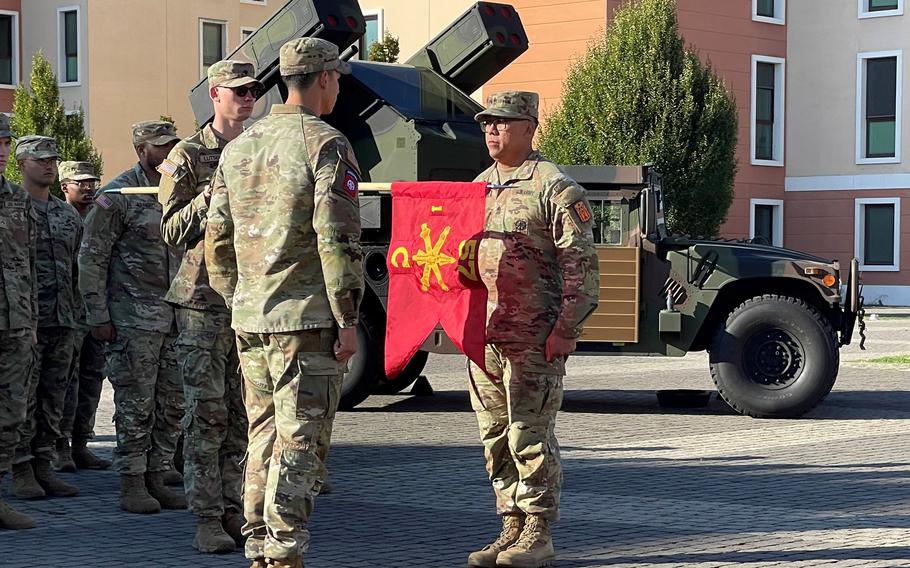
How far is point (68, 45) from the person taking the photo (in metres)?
41.8

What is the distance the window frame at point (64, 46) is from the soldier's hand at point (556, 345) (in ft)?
119

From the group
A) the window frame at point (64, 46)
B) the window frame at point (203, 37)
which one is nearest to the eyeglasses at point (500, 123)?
the window frame at point (64, 46)

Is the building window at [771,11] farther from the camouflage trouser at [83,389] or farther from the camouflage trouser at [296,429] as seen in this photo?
the camouflage trouser at [296,429]

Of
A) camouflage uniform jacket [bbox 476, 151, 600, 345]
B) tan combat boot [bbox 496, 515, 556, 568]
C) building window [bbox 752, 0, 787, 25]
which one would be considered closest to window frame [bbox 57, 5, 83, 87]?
building window [bbox 752, 0, 787, 25]

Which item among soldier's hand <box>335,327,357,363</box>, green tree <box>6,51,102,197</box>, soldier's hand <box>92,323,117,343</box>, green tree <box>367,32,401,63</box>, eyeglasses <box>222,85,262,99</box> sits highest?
green tree <box>367,32,401,63</box>

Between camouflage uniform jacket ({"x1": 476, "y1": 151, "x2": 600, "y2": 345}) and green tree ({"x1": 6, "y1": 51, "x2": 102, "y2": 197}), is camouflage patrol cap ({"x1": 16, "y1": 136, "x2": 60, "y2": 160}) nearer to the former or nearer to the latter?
camouflage uniform jacket ({"x1": 476, "y1": 151, "x2": 600, "y2": 345})

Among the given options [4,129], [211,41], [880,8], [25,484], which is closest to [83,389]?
[25,484]

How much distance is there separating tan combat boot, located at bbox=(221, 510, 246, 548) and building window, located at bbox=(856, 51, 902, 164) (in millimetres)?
33169

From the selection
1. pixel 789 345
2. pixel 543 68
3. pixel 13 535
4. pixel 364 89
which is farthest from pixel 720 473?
pixel 543 68

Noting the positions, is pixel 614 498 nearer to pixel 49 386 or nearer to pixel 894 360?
pixel 49 386

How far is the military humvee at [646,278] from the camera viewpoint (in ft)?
42.2

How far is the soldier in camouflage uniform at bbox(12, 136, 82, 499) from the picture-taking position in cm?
878

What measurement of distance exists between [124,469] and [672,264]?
20.0 feet

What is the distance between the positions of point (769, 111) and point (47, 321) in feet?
105
